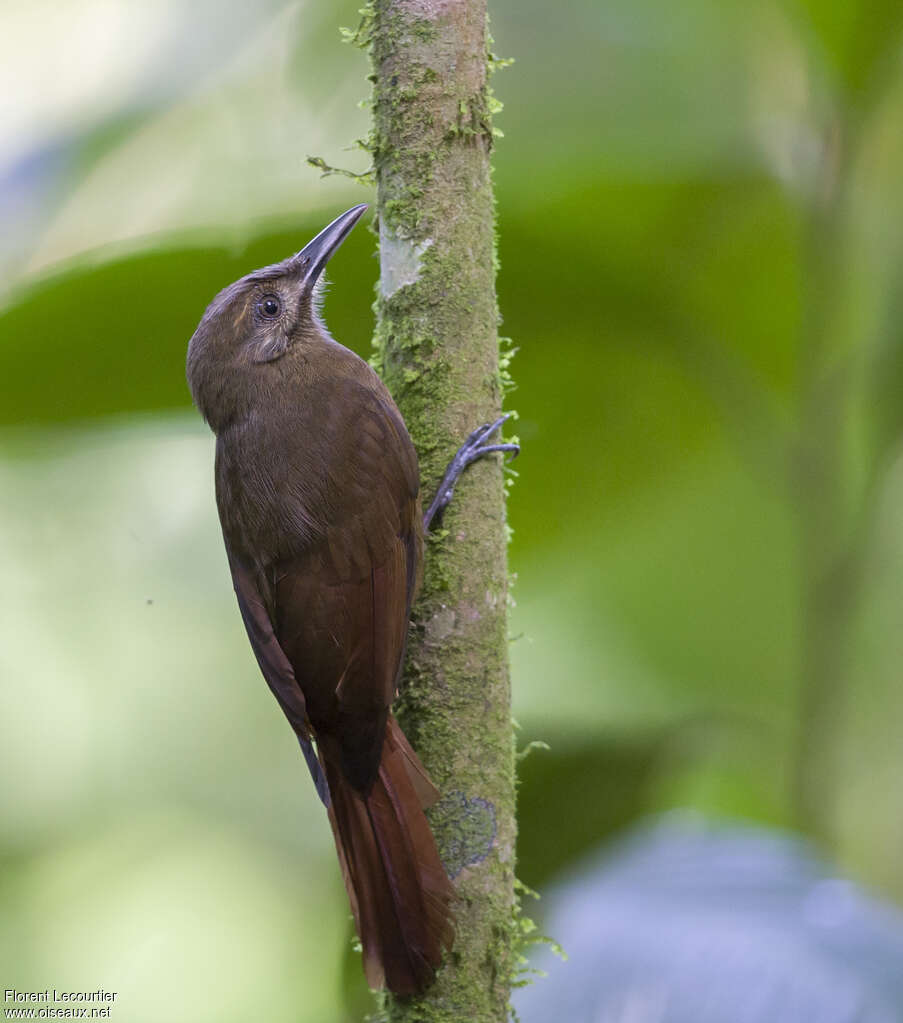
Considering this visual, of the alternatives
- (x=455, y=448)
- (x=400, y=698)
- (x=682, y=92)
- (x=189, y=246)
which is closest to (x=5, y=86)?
(x=189, y=246)

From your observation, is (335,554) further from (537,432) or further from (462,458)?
(537,432)

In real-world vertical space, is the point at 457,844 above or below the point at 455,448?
below

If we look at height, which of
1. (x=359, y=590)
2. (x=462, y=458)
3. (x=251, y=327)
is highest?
(x=251, y=327)

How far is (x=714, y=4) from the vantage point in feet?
9.25

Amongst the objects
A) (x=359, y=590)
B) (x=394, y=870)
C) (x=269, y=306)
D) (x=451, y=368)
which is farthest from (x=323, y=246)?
(x=394, y=870)

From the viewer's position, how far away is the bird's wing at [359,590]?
181 cm

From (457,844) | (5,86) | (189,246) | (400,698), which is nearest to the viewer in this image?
(457,844)

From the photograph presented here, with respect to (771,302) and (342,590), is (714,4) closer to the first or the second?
(771,302)

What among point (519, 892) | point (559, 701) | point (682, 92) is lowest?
point (519, 892)

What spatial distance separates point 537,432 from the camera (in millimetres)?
2887

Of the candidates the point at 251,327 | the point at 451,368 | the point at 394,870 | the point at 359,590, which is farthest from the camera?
the point at 251,327

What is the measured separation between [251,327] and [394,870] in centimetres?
111

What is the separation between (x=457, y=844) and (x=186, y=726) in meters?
1.70

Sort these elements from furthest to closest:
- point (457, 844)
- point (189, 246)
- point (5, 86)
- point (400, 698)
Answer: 1. point (5, 86)
2. point (189, 246)
3. point (400, 698)
4. point (457, 844)
